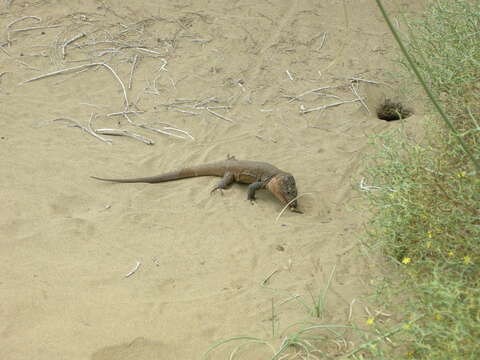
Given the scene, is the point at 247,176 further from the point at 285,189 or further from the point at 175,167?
the point at 175,167

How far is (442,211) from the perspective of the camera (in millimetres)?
3590

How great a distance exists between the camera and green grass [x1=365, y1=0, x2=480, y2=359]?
280cm

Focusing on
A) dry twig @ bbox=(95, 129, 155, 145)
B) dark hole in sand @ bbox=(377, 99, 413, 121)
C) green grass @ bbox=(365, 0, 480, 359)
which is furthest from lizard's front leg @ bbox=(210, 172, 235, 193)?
dark hole in sand @ bbox=(377, 99, 413, 121)

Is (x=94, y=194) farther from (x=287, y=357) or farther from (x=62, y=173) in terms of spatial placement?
(x=287, y=357)

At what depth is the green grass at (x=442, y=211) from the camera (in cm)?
280

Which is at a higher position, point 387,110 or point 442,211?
point 442,211

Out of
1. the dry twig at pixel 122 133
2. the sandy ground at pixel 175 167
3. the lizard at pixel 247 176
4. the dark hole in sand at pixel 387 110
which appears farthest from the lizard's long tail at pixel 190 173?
the dark hole in sand at pixel 387 110

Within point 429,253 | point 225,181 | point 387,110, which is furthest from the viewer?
point 387,110

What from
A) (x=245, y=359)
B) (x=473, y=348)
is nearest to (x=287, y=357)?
(x=245, y=359)

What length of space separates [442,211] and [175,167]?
3756 millimetres

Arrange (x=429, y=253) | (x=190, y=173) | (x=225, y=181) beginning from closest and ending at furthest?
1. (x=429, y=253)
2. (x=225, y=181)
3. (x=190, y=173)

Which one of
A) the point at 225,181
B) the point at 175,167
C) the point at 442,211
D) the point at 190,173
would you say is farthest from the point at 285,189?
the point at 442,211

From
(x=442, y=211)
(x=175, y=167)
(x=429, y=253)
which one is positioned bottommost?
(x=175, y=167)

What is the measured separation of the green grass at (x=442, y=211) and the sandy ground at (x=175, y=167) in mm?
631
